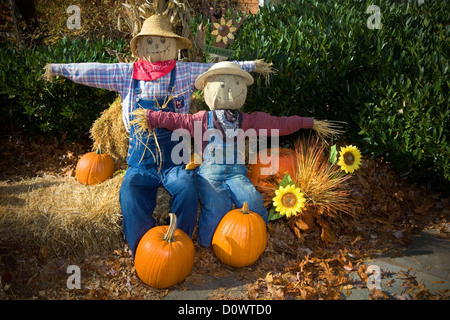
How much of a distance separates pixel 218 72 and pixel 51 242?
2.20 m

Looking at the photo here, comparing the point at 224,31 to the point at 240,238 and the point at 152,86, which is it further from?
the point at 240,238

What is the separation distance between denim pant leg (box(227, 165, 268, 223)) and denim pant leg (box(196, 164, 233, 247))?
6 centimetres

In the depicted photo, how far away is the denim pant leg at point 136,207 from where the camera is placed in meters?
2.95

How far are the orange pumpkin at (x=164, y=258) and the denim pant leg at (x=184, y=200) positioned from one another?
28 centimetres

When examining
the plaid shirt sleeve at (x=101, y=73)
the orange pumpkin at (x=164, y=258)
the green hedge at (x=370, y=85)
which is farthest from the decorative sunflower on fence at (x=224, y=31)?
the orange pumpkin at (x=164, y=258)

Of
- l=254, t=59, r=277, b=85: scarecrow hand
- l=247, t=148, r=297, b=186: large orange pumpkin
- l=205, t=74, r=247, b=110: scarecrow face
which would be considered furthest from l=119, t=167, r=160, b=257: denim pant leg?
l=254, t=59, r=277, b=85: scarecrow hand

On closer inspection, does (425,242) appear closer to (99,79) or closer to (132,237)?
(132,237)

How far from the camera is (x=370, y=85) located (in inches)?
151

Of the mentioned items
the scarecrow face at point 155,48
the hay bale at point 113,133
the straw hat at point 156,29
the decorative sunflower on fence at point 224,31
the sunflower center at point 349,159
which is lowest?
the sunflower center at point 349,159

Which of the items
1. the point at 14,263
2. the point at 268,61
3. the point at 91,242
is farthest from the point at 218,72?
the point at 14,263

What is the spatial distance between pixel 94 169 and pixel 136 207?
1.35 metres

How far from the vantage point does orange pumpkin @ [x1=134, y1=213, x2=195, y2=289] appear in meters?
2.61

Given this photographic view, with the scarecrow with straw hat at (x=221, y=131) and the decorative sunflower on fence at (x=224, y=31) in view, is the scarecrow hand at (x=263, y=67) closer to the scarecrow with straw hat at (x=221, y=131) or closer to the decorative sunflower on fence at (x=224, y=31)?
the scarecrow with straw hat at (x=221, y=131)
